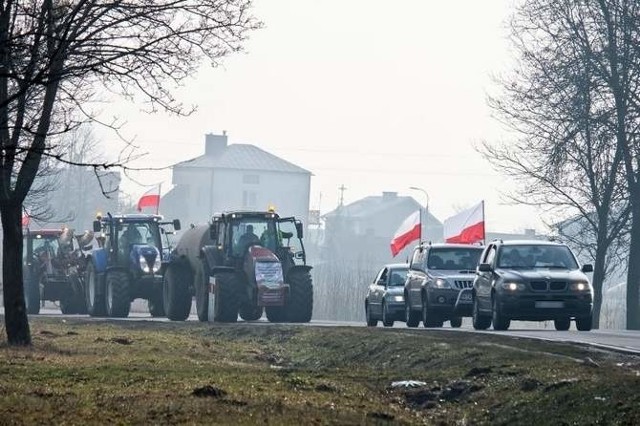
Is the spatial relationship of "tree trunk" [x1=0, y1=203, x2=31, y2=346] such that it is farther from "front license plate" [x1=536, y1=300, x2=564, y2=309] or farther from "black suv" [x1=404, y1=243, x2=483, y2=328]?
"black suv" [x1=404, y1=243, x2=483, y2=328]

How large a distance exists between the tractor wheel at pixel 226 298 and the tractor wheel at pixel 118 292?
5.95 meters

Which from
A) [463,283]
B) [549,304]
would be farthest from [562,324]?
[463,283]

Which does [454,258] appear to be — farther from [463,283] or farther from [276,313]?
[276,313]

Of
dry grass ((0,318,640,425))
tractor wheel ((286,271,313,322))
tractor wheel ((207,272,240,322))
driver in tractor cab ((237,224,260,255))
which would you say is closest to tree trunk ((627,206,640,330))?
tractor wheel ((286,271,313,322))

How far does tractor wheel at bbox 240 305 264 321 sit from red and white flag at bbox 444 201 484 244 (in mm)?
7384

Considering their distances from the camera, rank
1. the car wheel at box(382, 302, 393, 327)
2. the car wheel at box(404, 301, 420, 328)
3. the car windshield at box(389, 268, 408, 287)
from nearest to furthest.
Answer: the car wheel at box(404, 301, 420, 328), the car wheel at box(382, 302, 393, 327), the car windshield at box(389, 268, 408, 287)

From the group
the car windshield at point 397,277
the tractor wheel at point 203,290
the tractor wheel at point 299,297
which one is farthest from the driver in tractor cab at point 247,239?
the car windshield at point 397,277

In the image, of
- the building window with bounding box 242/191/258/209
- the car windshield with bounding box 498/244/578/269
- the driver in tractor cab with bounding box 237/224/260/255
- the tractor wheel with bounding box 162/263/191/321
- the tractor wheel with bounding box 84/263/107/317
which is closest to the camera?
the car windshield with bounding box 498/244/578/269

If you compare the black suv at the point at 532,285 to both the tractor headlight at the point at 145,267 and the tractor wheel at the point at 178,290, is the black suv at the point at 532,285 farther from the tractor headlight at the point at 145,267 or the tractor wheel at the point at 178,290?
the tractor headlight at the point at 145,267

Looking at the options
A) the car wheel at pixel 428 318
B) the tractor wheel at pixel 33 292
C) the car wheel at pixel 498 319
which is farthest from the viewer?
the tractor wheel at pixel 33 292

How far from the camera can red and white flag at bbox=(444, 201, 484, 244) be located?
4553 centimetres

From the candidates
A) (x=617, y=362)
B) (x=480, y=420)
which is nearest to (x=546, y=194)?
(x=617, y=362)

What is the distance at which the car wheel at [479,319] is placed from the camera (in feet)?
106

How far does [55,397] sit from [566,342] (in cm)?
1066
